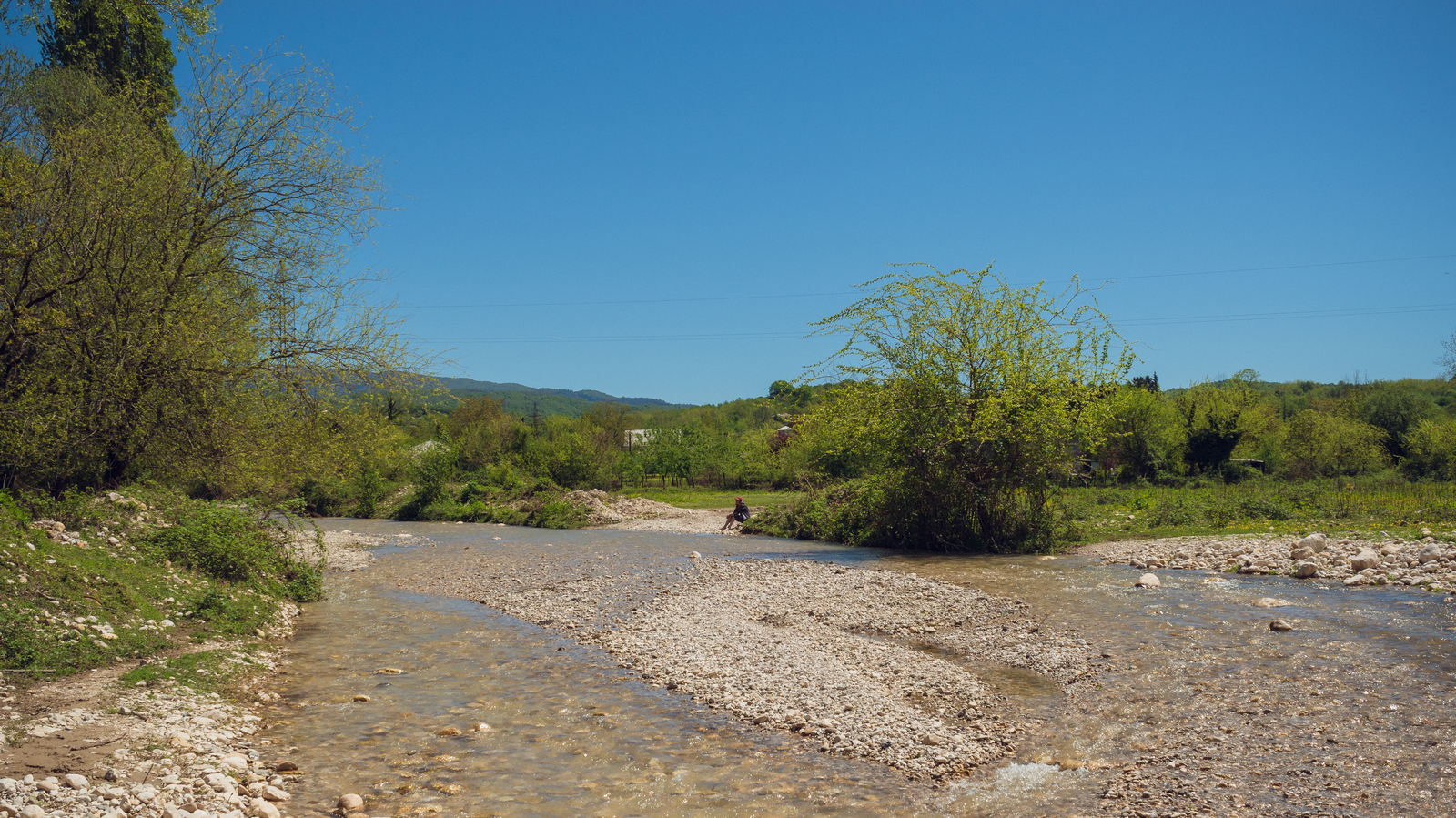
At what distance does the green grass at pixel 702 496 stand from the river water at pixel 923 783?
104 ft

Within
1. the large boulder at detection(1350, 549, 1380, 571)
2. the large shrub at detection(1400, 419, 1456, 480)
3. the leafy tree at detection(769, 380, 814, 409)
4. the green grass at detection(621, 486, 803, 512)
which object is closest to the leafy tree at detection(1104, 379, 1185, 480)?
the large shrub at detection(1400, 419, 1456, 480)

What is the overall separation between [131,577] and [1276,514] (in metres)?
31.0

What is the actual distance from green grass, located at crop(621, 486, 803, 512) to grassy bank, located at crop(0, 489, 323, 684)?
3033 cm

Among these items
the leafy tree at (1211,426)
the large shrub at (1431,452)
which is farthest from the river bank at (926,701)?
the large shrub at (1431,452)

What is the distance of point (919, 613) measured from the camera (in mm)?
14672

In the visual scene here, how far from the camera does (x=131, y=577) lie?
11852mm

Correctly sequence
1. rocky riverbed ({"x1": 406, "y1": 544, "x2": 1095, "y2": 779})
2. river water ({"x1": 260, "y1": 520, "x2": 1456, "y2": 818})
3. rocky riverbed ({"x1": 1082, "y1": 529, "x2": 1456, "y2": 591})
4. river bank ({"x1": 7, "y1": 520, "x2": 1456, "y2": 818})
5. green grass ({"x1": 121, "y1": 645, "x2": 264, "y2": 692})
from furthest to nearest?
rocky riverbed ({"x1": 1082, "y1": 529, "x2": 1456, "y2": 591}), green grass ({"x1": 121, "y1": 645, "x2": 264, "y2": 692}), rocky riverbed ({"x1": 406, "y1": 544, "x2": 1095, "y2": 779}), river bank ({"x1": 7, "y1": 520, "x2": 1456, "y2": 818}), river water ({"x1": 260, "y1": 520, "x2": 1456, "y2": 818})

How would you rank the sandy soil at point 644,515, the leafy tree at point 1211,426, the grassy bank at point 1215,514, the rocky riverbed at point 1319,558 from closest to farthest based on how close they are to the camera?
the rocky riverbed at point 1319,558
the grassy bank at point 1215,514
the sandy soil at point 644,515
the leafy tree at point 1211,426

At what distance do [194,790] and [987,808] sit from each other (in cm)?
629

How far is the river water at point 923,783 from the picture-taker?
6863 millimetres

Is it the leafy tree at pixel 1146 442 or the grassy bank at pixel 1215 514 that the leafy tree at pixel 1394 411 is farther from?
the grassy bank at pixel 1215 514

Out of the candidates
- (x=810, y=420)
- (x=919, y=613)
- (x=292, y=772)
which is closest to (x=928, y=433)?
(x=810, y=420)

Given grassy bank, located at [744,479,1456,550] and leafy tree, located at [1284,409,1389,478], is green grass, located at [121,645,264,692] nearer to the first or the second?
grassy bank, located at [744,479,1456,550]

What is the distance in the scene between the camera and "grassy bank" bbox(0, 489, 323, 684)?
9180mm
